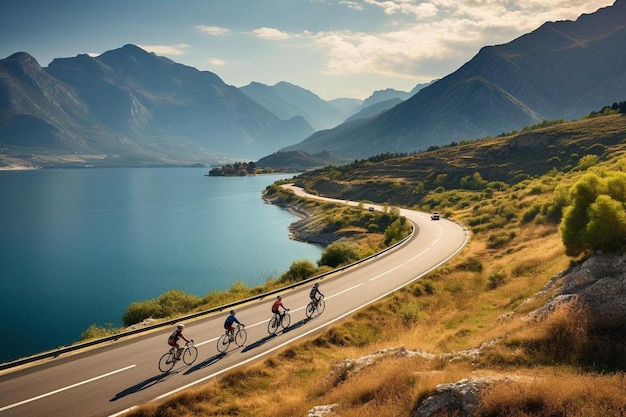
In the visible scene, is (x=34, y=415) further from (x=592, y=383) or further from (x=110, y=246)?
(x=110, y=246)

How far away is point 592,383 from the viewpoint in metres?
10.9

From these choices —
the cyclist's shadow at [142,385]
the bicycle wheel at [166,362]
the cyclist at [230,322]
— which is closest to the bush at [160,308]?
the cyclist at [230,322]

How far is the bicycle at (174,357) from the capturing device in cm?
1969

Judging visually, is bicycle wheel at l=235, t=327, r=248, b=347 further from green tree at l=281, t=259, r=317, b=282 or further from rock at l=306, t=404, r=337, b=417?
green tree at l=281, t=259, r=317, b=282

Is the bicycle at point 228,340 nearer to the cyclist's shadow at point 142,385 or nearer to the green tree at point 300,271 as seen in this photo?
the cyclist's shadow at point 142,385

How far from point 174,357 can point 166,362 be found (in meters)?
0.46

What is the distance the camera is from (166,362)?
19.8 meters

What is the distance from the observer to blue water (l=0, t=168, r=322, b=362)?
1854 inches

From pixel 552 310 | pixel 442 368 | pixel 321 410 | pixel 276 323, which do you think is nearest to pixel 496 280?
pixel 552 310

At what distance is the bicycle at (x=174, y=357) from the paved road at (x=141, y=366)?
0.32 metres

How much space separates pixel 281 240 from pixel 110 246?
128 feet

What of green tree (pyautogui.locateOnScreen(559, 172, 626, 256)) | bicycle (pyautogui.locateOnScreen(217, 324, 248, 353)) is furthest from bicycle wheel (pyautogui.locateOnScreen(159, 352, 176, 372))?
green tree (pyautogui.locateOnScreen(559, 172, 626, 256))

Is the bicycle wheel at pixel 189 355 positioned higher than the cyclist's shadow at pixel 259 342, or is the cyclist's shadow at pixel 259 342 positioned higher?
the bicycle wheel at pixel 189 355

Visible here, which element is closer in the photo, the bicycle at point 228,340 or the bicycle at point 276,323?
the bicycle at point 228,340
